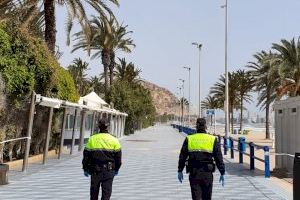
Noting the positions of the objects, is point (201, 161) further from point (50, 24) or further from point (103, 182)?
point (50, 24)

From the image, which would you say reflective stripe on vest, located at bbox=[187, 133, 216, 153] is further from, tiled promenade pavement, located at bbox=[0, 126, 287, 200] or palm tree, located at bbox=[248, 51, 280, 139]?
palm tree, located at bbox=[248, 51, 280, 139]

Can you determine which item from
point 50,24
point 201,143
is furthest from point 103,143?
point 50,24

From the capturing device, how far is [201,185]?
23.3ft

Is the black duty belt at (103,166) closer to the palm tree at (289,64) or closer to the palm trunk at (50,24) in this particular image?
the palm trunk at (50,24)

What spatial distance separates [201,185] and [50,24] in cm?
1746

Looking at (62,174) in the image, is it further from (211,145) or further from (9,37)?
(211,145)

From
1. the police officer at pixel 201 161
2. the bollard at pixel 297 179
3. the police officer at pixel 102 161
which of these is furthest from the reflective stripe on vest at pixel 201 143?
the bollard at pixel 297 179

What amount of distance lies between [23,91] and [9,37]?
182cm

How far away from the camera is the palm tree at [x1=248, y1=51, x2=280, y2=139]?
43.6 m

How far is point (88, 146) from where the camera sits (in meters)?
7.29

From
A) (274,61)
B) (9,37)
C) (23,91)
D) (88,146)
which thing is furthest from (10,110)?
(274,61)

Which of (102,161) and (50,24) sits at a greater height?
(50,24)

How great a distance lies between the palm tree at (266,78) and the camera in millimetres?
43597

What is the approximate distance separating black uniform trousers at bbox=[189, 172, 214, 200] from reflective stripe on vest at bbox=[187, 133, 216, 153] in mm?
348
